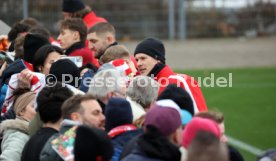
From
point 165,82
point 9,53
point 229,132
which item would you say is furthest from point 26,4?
point 165,82

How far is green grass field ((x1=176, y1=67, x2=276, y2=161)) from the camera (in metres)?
18.9

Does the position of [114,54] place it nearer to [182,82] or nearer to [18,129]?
[182,82]

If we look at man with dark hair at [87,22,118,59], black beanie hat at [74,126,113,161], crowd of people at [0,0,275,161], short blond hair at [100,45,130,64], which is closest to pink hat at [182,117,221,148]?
crowd of people at [0,0,275,161]

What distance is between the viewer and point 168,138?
6.77 metres

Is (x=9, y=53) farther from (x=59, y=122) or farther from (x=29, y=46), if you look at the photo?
(x=59, y=122)

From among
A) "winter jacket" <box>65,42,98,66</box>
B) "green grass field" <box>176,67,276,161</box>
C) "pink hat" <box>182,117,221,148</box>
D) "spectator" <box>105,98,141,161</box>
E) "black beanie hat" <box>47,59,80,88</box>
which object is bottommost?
"green grass field" <box>176,67,276,161</box>

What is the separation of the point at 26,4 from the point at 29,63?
54.2 ft

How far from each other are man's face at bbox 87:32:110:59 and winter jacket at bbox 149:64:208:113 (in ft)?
4.39

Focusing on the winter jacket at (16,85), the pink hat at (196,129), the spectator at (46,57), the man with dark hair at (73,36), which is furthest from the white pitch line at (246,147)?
the pink hat at (196,129)

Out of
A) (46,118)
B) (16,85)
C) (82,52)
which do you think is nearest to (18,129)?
(46,118)

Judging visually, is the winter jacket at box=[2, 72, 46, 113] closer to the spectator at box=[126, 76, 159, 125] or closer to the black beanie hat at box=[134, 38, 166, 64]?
the black beanie hat at box=[134, 38, 166, 64]

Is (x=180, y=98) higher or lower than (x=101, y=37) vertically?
higher

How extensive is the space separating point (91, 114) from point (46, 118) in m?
0.54

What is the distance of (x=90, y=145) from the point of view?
6.84 meters
